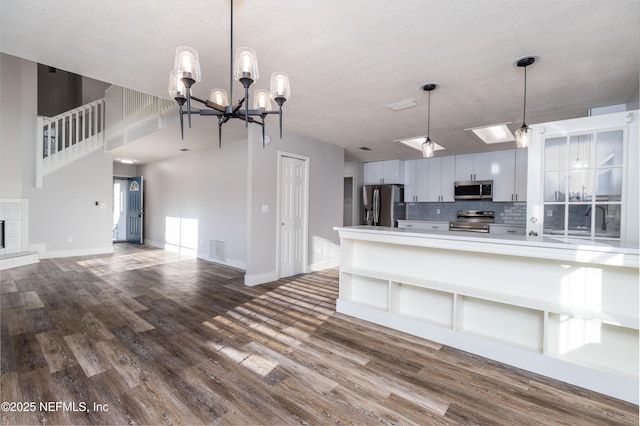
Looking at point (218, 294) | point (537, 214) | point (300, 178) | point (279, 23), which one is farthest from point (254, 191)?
point (537, 214)

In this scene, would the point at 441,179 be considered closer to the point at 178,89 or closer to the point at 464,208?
the point at 464,208

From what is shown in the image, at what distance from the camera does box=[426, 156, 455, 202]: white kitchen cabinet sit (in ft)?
21.2

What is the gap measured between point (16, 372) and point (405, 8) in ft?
11.5

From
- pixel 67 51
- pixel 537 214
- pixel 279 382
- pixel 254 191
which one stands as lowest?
pixel 279 382

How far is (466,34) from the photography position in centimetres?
203

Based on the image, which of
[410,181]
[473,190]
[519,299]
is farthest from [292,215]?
[473,190]

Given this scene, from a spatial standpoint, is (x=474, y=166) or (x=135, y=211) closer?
(x=474, y=166)

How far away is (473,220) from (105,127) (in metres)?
8.56

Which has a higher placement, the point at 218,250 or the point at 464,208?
the point at 464,208

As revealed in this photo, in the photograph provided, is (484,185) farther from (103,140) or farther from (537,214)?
(103,140)

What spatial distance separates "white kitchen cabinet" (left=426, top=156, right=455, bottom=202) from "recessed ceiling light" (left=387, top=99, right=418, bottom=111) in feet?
11.4

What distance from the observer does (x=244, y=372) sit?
2.06 metres

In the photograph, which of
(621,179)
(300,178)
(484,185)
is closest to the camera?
(621,179)

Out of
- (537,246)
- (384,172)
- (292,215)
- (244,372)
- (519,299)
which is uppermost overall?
(384,172)
